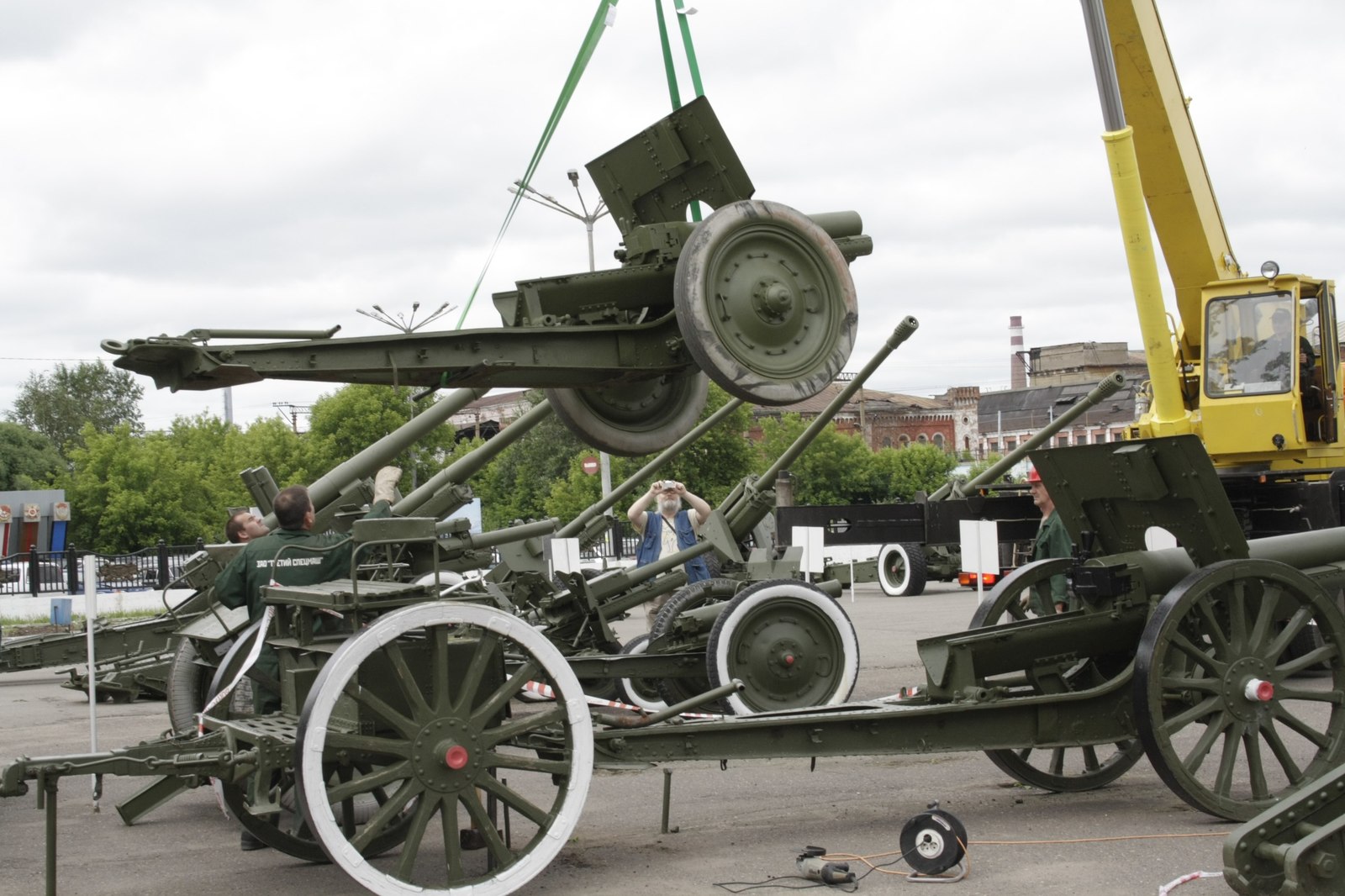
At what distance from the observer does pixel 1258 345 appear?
11.5 meters

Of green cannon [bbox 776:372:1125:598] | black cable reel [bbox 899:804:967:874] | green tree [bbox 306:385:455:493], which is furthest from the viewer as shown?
green tree [bbox 306:385:455:493]

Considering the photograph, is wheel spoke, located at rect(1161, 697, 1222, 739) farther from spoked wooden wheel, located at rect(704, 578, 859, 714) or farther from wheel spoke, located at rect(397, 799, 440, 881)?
wheel spoke, located at rect(397, 799, 440, 881)

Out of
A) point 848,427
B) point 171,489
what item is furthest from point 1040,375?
point 171,489

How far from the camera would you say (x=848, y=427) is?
7150 cm

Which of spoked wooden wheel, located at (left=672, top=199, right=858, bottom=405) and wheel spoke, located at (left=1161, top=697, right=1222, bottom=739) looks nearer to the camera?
wheel spoke, located at (left=1161, top=697, right=1222, bottom=739)

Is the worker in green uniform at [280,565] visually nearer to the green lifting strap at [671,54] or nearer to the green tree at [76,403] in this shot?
the green lifting strap at [671,54]

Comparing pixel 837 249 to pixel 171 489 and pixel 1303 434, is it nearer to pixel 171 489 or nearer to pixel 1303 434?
pixel 1303 434

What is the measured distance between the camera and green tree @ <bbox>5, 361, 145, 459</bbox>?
82.4 m

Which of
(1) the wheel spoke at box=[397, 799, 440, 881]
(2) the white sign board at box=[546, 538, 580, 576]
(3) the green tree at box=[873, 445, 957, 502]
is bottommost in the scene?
(1) the wheel spoke at box=[397, 799, 440, 881]

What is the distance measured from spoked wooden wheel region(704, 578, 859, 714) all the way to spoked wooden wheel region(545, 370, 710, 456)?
3.77ft

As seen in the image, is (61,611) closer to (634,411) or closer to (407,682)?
(634,411)

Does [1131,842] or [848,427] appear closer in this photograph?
[1131,842]

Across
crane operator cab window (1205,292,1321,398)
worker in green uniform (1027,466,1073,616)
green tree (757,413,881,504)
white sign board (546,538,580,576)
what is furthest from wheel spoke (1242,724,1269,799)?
green tree (757,413,881,504)

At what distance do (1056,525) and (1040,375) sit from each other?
7785 centimetres
